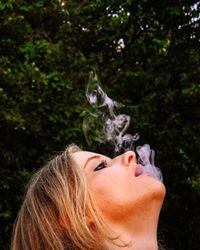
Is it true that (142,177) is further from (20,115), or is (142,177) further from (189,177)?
(189,177)

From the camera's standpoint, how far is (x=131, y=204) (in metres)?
1.72

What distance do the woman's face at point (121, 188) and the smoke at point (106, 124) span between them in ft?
2.91

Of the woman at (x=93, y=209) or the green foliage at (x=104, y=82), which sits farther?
the green foliage at (x=104, y=82)

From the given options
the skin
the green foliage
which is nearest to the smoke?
the green foliage

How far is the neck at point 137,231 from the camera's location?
5.60ft

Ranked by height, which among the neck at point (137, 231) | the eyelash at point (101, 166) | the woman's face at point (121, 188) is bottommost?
the neck at point (137, 231)

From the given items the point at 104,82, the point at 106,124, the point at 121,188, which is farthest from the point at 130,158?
the point at 104,82

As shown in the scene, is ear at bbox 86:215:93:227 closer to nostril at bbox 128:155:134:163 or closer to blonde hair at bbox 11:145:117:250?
blonde hair at bbox 11:145:117:250

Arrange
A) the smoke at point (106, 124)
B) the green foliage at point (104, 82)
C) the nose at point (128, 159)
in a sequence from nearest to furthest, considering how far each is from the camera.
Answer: the nose at point (128, 159)
the smoke at point (106, 124)
the green foliage at point (104, 82)

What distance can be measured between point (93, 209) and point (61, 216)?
124 mm

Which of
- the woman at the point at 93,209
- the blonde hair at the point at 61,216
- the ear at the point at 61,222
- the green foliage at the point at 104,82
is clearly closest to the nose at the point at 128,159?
the woman at the point at 93,209

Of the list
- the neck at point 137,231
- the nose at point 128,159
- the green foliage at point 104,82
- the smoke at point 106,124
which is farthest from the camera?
the green foliage at point 104,82

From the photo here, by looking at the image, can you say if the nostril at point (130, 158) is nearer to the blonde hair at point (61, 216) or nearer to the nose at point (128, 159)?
the nose at point (128, 159)

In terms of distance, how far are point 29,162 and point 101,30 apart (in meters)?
2.80
